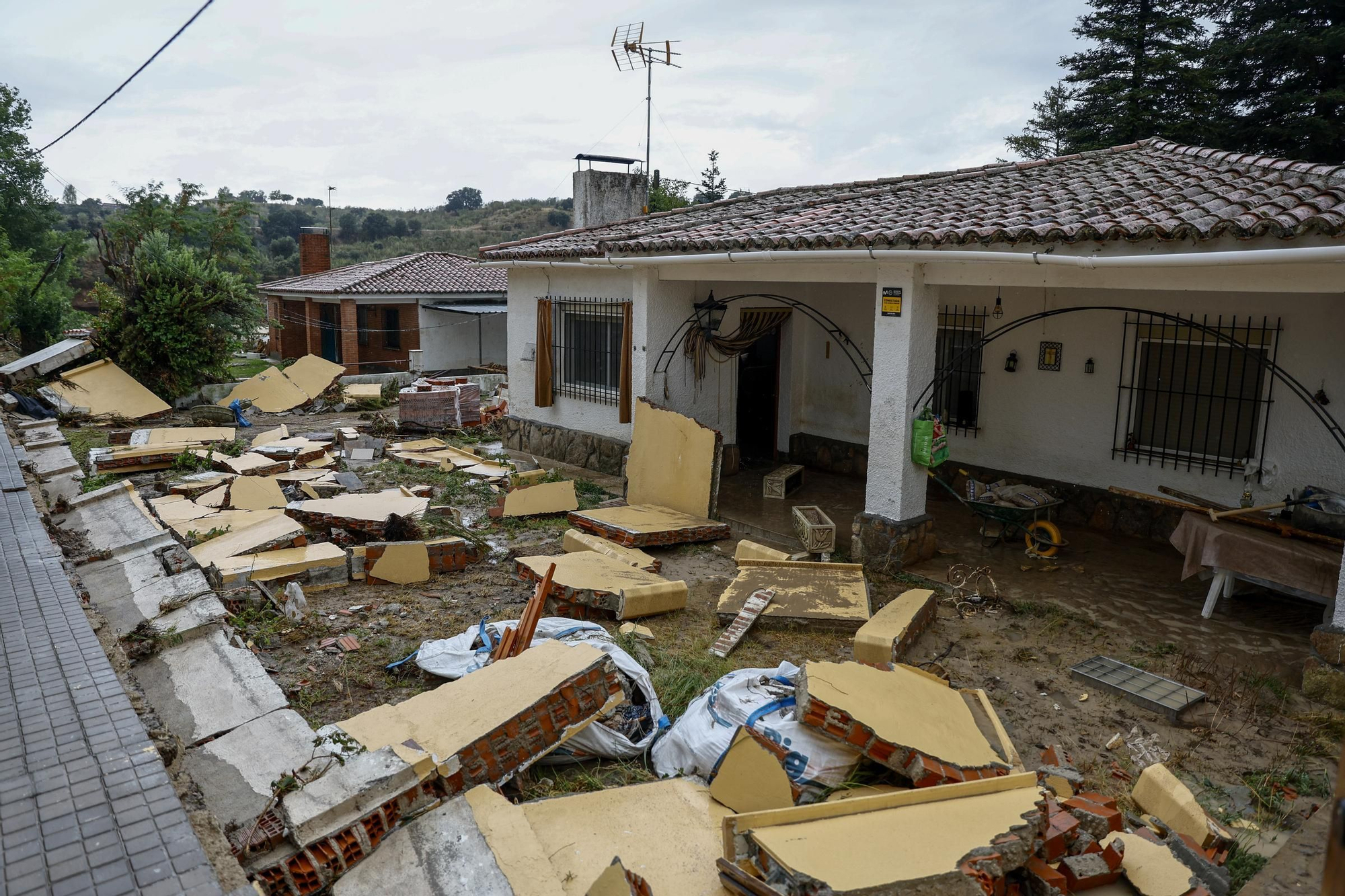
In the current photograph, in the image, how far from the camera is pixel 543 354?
12.9m

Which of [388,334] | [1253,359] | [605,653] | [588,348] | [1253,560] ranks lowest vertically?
[605,653]

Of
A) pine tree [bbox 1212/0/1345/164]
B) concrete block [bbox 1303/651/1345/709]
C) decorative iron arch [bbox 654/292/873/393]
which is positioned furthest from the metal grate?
pine tree [bbox 1212/0/1345/164]

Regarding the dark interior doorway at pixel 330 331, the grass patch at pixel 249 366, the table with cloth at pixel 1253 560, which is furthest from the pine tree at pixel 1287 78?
the grass patch at pixel 249 366

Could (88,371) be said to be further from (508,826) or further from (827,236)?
(508,826)

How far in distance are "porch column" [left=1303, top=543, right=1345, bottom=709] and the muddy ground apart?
141 millimetres

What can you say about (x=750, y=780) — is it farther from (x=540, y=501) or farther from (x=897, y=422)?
(x=540, y=501)

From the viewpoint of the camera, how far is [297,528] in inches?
316

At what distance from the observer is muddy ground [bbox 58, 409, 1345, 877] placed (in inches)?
189

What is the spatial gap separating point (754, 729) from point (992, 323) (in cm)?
710

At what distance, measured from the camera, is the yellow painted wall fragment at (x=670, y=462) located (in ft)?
31.4

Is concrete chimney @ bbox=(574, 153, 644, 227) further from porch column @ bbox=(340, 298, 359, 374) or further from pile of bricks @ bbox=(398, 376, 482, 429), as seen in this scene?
porch column @ bbox=(340, 298, 359, 374)

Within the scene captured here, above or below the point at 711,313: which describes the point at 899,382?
below

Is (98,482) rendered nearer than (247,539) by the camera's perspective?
No

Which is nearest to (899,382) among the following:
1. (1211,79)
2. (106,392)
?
(106,392)
